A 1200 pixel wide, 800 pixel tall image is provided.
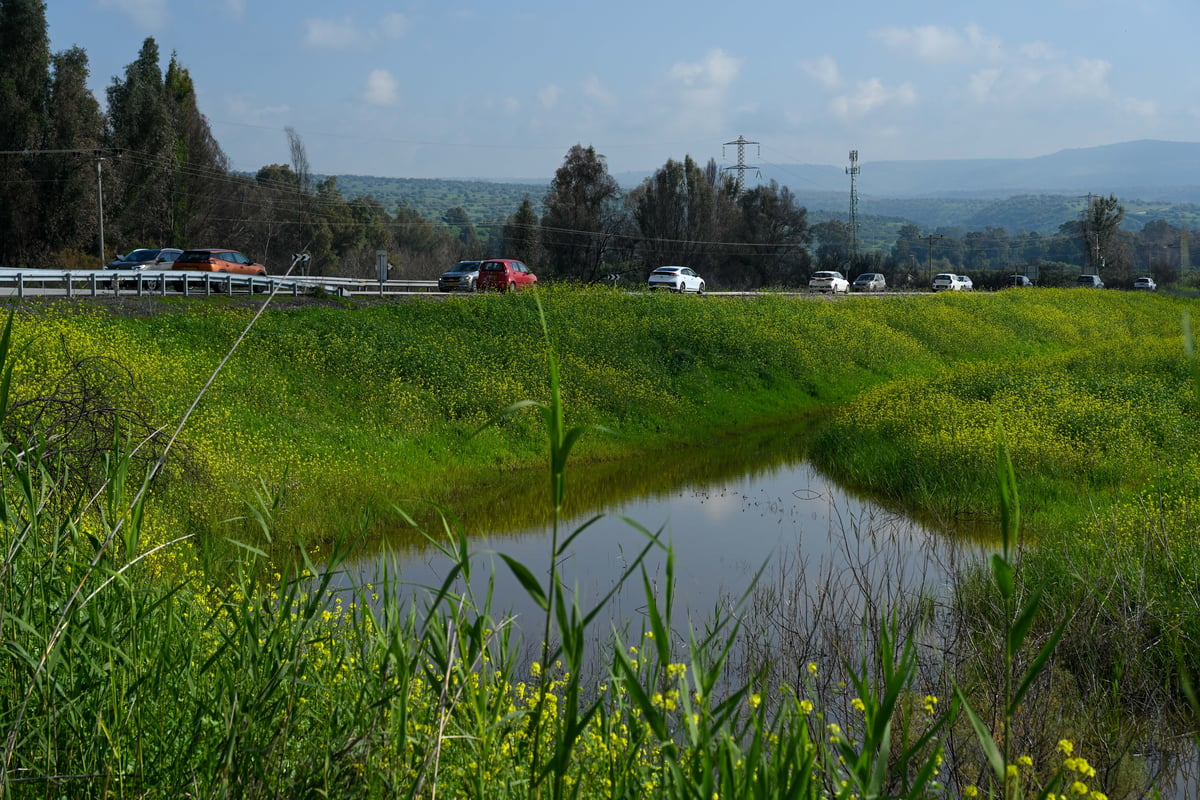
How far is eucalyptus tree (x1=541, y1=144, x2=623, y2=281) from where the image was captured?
204 feet

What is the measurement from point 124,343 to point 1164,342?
3233cm

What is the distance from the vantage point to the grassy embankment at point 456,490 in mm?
3443

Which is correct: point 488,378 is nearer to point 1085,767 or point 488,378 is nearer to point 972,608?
point 972,608

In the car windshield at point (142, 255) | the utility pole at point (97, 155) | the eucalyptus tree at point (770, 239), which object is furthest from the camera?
the eucalyptus tree at point (770, 239)

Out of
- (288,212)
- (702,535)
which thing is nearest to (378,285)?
(702,535)

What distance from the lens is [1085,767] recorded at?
10.8 ft

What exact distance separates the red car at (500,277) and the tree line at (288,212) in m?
5.94

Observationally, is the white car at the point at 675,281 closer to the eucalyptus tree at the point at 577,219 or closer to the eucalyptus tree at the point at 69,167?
the eucalyptus tree at the point at 577,219

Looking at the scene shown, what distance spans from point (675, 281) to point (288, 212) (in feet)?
102

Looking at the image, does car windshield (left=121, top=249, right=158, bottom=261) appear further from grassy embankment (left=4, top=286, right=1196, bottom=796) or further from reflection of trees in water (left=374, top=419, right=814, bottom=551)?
reflection of trees in water (left=374, top=419, right=814, bottom=551)

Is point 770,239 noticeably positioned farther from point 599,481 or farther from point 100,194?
point 599,481

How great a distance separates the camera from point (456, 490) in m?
18.3

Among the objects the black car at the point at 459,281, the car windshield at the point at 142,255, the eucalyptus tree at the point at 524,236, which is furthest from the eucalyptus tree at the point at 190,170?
the black car at the point at 459,281

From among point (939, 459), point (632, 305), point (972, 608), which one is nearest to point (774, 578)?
point (972, 608)
